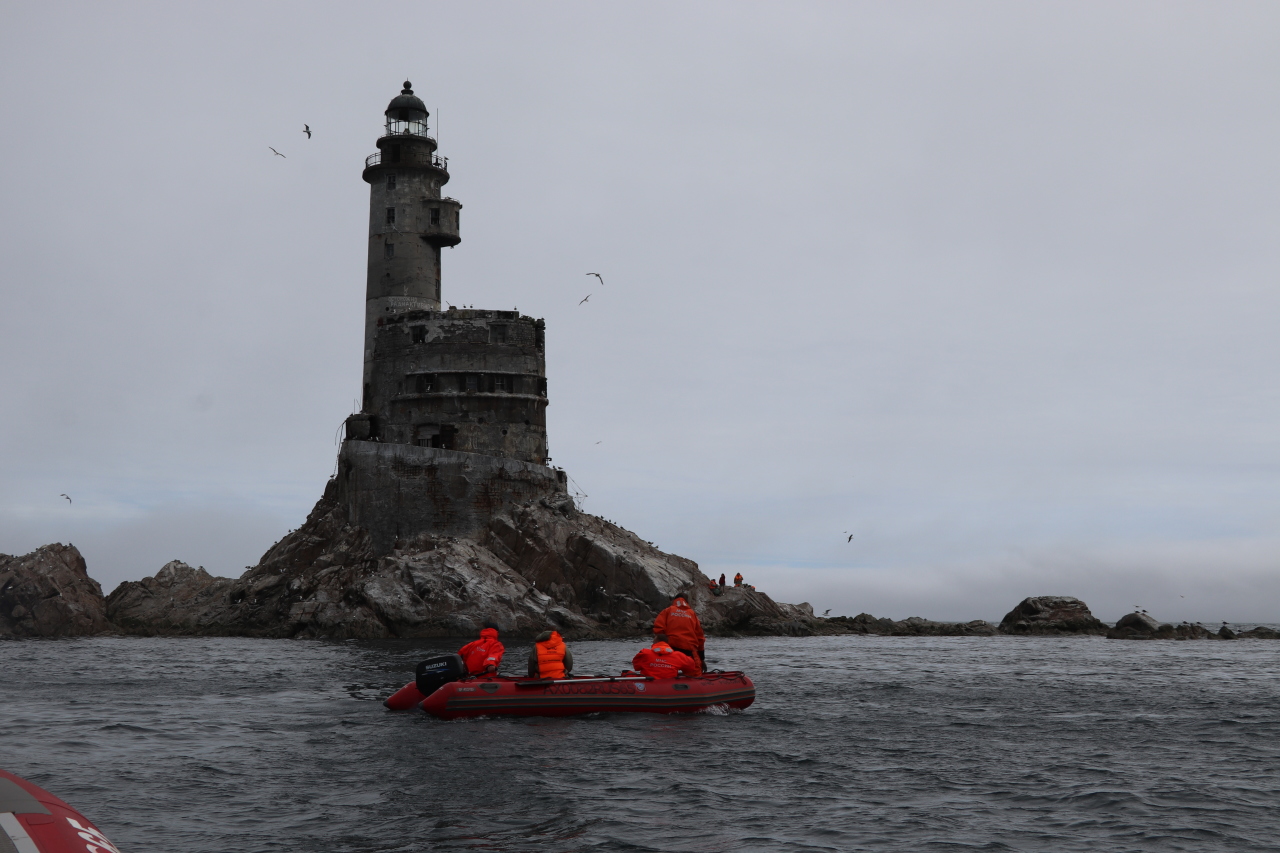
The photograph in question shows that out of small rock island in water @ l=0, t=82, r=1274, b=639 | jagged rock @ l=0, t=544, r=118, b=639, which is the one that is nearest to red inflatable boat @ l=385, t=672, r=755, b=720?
small rock island in water @ l=0, t=82, r=1274, b=639

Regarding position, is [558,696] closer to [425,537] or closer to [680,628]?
[680,628]

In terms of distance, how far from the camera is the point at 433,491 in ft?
173

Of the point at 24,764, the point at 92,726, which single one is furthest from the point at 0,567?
the point at 24,764

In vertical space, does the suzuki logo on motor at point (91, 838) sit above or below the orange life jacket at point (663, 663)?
below

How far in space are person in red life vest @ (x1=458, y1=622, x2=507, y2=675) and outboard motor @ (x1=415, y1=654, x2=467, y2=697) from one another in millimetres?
238

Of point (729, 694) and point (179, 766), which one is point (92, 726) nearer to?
point (179, 766)

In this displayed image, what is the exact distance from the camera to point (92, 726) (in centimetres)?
2164

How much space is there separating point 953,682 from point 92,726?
22861 millimetres

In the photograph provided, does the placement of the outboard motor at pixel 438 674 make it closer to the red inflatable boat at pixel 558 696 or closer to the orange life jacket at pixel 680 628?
the red inflatable boat at pixel 558 696

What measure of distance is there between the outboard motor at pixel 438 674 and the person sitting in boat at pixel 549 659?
5.05ft

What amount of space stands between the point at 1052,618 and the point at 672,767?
182 ft

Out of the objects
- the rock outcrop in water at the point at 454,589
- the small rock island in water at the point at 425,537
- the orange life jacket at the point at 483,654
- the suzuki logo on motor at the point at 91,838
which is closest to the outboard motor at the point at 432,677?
the orange life jacket at the point at 483,654

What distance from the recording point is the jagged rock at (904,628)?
6381cm

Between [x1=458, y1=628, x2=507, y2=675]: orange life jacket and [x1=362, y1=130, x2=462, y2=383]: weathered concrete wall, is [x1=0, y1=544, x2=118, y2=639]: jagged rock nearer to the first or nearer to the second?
[x1=362, y1=130, x2=462, y2=383]: weathered concrete wall
